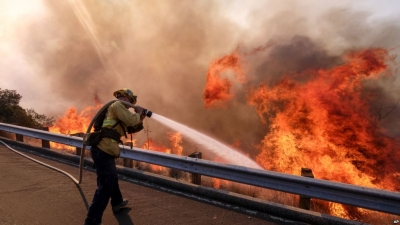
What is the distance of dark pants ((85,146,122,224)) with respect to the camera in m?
3.44

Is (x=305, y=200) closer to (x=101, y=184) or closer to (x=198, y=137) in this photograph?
(x=101, y=184)

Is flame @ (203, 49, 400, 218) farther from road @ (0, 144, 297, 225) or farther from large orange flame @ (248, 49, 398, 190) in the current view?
road @ (0, 144, 297, 225)

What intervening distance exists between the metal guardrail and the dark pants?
4.93 feet

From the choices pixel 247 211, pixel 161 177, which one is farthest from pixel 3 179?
pixel 247 211

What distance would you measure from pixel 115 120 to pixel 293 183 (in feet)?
8.32

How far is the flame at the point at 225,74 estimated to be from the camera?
54.0 ft

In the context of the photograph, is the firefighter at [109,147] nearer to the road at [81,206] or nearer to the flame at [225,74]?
the road at [81,206]

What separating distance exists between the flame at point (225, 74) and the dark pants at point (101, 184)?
13.1 metres

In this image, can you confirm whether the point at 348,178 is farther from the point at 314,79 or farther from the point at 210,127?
the point at 210,127

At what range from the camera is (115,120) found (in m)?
3.68

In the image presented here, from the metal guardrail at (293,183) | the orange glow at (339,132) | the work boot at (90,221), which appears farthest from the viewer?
the orange glow at (339,132)

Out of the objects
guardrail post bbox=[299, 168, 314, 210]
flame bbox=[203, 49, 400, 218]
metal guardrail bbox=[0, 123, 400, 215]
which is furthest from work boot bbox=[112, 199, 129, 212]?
flame bbox=[203, 49, 400, 218]

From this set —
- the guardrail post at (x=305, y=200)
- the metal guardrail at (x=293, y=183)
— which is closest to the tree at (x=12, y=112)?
the metal guardrail at (x=293, y=183)

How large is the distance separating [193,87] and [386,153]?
41.3 ft
